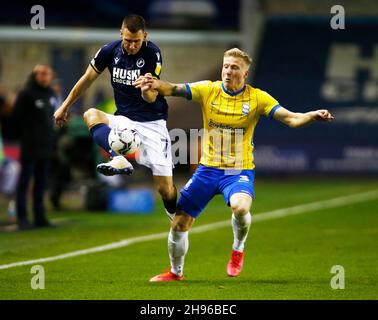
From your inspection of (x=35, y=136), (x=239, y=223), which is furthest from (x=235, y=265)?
(x=35, y=136)

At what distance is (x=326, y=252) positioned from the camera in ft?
40.2

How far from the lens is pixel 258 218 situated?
1658 cm

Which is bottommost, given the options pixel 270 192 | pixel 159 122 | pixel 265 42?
pixel 270 192

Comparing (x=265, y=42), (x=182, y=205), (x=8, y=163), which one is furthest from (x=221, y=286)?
(x=265, y=42)

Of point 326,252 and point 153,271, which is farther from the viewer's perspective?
point 326,252

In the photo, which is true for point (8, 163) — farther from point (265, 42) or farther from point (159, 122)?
point (265, 42)

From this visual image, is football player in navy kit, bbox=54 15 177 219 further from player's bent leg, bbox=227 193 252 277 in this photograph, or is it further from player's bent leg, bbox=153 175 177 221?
player's bent leg, bbox=227 193 252 277

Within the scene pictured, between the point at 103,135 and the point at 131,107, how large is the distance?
1.73 feet

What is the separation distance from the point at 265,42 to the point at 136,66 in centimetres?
1882

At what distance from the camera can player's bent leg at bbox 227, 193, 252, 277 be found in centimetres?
945

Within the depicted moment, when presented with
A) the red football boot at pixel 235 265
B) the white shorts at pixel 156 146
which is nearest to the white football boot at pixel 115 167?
the white shorts at pixel 156 146

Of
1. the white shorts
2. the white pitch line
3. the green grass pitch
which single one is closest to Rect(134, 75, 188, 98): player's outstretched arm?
the white shorts

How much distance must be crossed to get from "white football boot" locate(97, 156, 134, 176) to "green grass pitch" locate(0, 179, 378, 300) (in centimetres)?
105

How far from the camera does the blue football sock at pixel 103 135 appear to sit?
10023 mm
